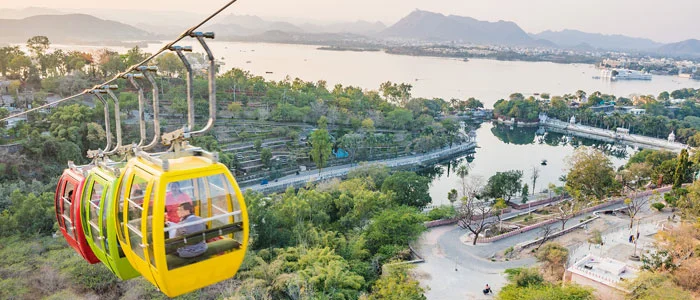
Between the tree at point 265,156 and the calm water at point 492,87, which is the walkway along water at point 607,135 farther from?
the tree at point 265,156

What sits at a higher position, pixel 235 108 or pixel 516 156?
pixel 235 108

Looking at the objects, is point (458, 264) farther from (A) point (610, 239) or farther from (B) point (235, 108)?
(B) point (235, 108)

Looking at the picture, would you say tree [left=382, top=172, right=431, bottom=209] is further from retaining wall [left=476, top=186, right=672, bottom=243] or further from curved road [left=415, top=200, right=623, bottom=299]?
retaining wall [left=476, top=186, right=672, bottom=243]

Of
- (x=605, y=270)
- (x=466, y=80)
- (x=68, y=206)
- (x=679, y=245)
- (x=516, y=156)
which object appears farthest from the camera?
(x=466, y=80)

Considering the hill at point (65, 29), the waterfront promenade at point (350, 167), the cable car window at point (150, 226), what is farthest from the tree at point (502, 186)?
the hill at point (65, 29)

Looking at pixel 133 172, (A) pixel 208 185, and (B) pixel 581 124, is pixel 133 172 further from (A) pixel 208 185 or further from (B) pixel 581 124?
(B) pixel 581 124

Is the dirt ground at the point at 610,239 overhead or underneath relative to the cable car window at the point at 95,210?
underneath

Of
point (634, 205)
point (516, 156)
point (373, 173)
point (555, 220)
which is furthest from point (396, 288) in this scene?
point (516, 156)
